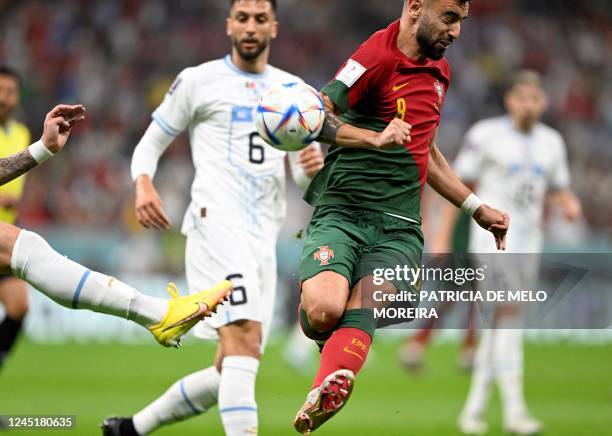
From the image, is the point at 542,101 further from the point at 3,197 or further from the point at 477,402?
the point at 3,197

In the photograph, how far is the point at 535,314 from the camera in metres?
6.66

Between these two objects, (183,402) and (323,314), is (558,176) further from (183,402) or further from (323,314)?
(323,314)

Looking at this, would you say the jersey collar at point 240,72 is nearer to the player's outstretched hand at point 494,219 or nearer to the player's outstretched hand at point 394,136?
the player's outstretched hand at point 494,219

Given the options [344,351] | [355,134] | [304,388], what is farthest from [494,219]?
[304,388]

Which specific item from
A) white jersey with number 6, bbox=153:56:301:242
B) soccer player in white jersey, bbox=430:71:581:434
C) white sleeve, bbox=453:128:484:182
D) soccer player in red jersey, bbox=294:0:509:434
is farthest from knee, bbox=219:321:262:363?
white sleeve, bbox=453:128:484:182

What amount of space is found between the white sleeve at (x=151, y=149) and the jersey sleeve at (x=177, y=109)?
1.4 inches

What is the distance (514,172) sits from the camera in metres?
9.07

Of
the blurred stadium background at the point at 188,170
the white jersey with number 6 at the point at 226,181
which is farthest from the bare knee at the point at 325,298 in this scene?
the blurred stadium background at the point at 188,170

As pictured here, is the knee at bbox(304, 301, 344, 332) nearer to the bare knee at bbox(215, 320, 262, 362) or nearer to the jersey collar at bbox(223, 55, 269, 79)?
the bare knee at bbox(215, 320, 262, 362)

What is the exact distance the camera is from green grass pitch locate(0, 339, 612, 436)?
8.08 meters

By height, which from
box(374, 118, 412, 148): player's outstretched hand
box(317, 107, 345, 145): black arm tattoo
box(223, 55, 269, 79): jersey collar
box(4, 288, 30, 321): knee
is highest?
box(223, 55, 269, 79): jersey collar

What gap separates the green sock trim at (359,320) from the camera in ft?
16.4

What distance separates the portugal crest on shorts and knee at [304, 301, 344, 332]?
0.74 feet

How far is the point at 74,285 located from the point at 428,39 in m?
2.10
